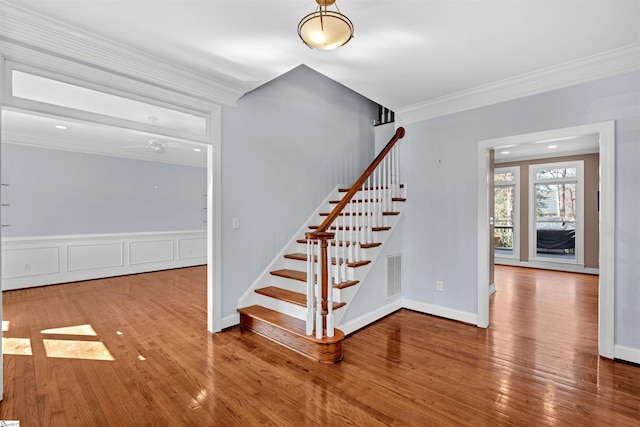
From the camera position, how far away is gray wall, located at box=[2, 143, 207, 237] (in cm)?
524

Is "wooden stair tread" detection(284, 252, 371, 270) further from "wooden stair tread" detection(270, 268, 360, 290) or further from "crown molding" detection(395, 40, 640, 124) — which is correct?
"crown molding" detection(395, 40, 640, 124)

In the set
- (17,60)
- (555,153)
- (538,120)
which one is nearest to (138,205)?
(17,60)

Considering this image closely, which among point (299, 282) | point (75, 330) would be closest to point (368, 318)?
point (299, 282)

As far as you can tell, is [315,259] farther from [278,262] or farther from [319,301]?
[319,301]

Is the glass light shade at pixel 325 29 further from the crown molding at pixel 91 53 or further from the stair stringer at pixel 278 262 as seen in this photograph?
the stair stringer at pixel 278 262

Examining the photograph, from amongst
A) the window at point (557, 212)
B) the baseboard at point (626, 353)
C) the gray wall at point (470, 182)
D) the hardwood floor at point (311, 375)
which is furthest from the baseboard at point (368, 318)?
the window at point (557, 212)

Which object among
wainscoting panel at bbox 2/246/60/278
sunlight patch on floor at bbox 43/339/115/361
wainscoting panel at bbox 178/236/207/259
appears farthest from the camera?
wainscoting panel at bbox 178/236/207/259

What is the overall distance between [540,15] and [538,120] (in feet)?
4.00

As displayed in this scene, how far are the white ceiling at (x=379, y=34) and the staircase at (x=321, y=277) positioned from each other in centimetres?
129

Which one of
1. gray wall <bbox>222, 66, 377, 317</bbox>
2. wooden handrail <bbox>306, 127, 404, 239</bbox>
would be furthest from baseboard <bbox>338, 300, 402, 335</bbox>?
gray wall <bbox>222, 66, 377, 317</bbox>

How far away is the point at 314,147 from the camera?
4.45 metres

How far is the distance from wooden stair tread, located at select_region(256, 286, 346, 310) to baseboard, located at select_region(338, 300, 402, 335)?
32cm

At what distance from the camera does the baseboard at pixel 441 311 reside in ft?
11.7

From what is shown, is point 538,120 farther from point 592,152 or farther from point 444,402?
point 592,152
